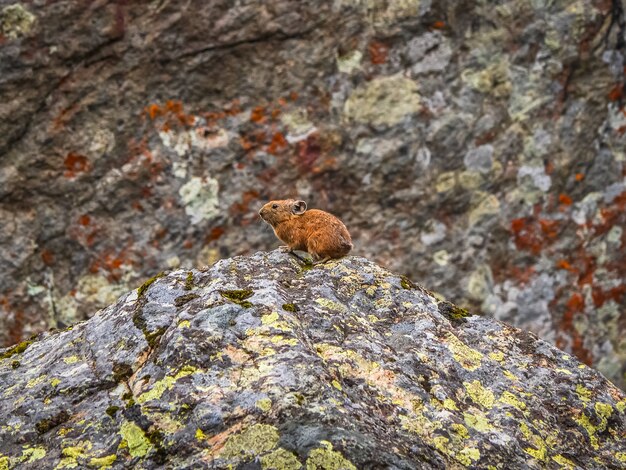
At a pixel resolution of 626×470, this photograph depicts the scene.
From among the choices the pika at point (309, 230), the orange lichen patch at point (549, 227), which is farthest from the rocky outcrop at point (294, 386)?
the orange lichen patch at point (549, 227)

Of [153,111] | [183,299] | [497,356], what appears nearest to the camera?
[183,299]

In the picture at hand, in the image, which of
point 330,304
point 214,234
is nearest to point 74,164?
point 214,234

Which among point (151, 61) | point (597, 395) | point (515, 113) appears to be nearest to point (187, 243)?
point (151, 61)

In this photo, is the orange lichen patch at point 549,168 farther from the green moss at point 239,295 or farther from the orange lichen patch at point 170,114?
the green moss at point 239,295

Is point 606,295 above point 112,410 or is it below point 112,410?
below

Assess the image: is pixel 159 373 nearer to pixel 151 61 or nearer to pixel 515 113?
pixel 151 61

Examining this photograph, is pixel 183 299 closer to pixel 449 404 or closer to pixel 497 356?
pixel 449 404
